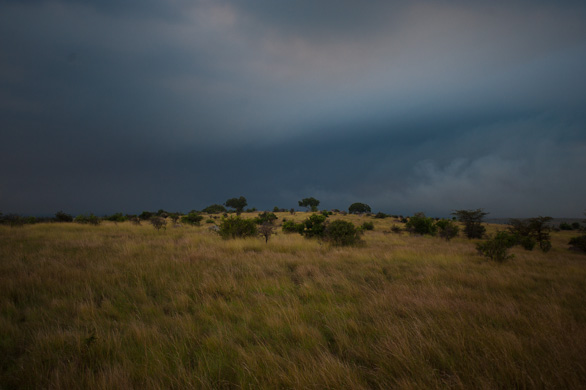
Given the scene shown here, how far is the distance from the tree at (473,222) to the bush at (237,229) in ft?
76.5

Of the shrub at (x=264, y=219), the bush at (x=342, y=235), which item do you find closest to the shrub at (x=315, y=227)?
the bush at (x=342, y=235)

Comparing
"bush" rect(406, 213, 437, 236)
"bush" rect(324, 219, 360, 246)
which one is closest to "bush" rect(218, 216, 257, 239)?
"bush" rect(324, 219, 360, 246)

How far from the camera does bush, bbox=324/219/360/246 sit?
12828 millimetres

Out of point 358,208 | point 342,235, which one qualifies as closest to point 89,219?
point 342,235

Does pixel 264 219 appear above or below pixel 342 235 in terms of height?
below

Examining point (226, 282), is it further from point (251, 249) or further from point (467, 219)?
point (467, 219)

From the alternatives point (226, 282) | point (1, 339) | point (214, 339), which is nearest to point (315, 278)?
point (226, 282)

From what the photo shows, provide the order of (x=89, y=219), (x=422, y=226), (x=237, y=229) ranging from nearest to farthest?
(x=237, y=229) < (x=89, y=219) < (x=422, y=226)

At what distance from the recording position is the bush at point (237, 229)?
45.2 feet

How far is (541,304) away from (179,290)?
26.4 feet

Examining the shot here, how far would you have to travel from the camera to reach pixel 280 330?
3.47 meters

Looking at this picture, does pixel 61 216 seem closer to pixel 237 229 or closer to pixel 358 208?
pixel 237 229

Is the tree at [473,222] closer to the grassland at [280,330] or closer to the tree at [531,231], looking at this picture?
the tree at [531,231]

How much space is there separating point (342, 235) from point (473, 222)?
789 inches
